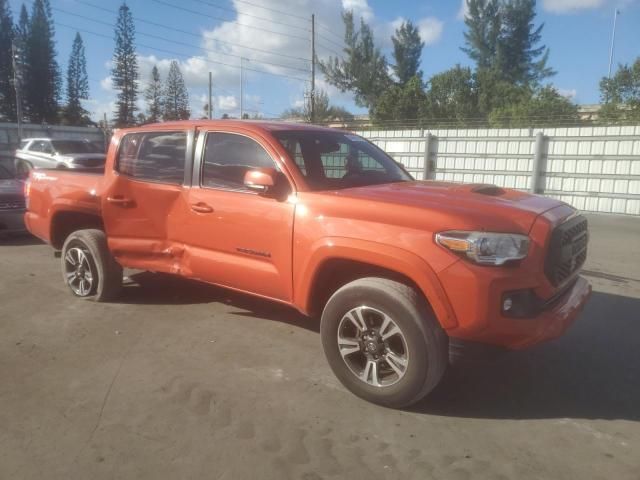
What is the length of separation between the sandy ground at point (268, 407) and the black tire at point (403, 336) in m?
0.12

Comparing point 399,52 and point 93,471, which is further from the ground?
point 399,52

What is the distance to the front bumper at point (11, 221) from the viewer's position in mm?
8508

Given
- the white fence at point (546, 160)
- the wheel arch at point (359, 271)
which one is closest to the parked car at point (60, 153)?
the white fence at point (546, 160)

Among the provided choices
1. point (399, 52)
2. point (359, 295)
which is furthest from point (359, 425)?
point (399, 52)

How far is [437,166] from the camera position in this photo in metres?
16.5

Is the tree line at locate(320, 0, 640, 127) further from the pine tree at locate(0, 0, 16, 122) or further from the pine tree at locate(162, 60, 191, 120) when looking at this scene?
the pine tree at locate(0, 0, 16, 122)

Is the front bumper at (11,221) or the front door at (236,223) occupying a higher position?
the front door at (236,223)

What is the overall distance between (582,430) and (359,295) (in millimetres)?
1491

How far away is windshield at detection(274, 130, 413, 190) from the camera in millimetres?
3932

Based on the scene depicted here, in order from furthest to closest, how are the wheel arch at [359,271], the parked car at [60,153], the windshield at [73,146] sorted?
the windshield at [73,146], the parked car at [60,153], the wheel arch at [359,271]

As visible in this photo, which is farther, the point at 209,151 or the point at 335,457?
the point at 209,151

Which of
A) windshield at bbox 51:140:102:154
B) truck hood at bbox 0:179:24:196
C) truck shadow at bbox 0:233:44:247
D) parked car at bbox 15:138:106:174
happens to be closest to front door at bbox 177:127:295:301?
truck shadow at bbox 0:233:44:247

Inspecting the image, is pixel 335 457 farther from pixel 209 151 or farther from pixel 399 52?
pixel 399 52

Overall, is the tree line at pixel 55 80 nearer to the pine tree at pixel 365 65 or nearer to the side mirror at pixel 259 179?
the pine tree at pixel 365 65
